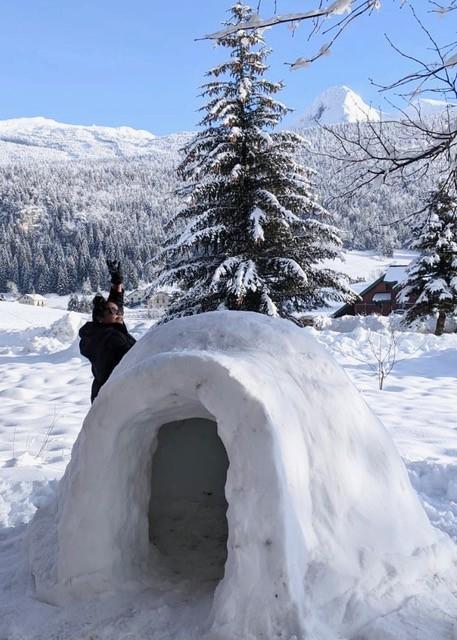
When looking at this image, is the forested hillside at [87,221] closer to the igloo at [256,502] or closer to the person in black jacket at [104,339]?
the person in black jacket at [104,339]

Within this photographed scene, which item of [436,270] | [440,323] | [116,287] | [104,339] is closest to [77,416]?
[116,287]

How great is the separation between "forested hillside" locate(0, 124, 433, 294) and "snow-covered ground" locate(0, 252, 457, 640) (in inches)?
1203

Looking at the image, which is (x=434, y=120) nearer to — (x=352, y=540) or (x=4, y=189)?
(x=352, y=540)

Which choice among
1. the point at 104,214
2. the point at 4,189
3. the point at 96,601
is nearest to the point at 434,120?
the point at 96,601

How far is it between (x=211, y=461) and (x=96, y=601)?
1.28m

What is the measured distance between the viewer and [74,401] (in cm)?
794

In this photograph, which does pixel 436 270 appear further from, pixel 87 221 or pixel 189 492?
pixel 87 221

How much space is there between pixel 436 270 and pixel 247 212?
35.6 feet

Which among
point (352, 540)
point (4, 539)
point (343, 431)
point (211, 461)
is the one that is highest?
point (343, 431)

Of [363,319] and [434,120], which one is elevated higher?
[434,120]

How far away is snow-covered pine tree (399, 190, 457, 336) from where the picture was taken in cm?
1930

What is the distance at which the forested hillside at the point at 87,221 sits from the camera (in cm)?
8175

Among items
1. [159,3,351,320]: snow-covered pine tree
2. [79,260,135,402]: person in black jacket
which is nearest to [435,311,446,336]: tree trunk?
[159,3,351,320]: snow-covered pine tree

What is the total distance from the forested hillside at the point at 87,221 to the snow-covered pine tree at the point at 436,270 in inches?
852
